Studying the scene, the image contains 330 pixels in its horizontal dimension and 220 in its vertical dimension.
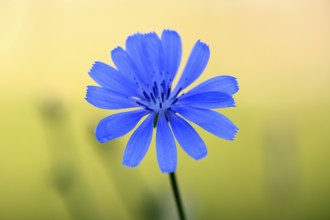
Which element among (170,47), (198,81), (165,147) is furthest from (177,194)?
(198,81)

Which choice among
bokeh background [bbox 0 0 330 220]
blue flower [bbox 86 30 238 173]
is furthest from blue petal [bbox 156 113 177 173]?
bokeh background [bbox 0 0 330 220]

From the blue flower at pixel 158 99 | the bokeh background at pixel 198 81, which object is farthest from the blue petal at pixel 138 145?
the bokeh background at pixel 198 81

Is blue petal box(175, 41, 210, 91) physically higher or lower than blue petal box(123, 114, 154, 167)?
higher

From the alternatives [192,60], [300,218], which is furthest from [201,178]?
[192,60]

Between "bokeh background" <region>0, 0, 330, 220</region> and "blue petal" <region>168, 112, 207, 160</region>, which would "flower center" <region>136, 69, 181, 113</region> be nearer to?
"blue petal" <region>168, 112, 207, 160</region>

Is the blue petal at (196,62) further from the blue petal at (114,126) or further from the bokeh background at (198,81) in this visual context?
the bokeh background at (198,81)

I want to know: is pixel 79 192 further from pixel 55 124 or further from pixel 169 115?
pixel 169 115

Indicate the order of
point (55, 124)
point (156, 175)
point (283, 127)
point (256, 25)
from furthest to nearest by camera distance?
point (256, 25), point (156, 175), point (283, 127), point (55, 124)
